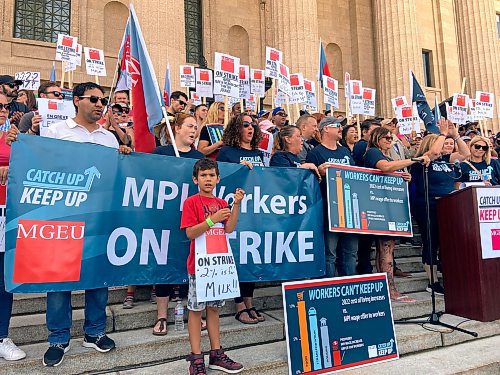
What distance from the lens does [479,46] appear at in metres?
20.0

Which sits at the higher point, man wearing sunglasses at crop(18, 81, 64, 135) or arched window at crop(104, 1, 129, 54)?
arched window at crop(104, 1, 129, 54)

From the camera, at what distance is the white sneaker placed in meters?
3.52

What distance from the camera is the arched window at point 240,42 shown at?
1888 cm

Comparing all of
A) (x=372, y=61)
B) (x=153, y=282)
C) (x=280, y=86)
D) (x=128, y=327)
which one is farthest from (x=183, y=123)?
(x=372, y=61)

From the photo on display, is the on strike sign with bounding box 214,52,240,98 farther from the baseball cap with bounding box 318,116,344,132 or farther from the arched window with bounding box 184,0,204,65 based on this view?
the arched window with bounding box 184,0,204,65

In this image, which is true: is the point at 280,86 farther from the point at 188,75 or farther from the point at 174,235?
the point at 174,235

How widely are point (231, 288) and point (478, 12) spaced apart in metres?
21.7

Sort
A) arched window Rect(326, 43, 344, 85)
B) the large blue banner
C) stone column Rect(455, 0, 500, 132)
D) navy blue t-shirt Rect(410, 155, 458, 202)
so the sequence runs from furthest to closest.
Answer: arched window Rect(326, 43, 344, 85) < stone column Rect(455, 0, 500, 132) < navy blue t-shirt Rect(410, 155, 458, 202) < the large blue banner

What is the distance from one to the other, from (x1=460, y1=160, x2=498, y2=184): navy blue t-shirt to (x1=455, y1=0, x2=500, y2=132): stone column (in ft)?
49.4

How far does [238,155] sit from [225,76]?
133 inches

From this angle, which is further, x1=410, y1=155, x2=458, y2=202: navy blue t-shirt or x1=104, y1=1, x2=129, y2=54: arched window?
x1=104, y1=1, x2=129, y2=54: arched window

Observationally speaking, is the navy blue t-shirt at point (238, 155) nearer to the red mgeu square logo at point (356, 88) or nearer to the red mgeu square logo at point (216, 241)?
the red mgeu square logo at point (216, 241)

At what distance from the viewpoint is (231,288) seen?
372cm

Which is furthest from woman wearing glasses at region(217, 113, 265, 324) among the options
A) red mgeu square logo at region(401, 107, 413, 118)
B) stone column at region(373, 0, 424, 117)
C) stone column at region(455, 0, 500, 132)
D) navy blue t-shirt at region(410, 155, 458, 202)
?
stone column at region(455, 0, 500, 132)
